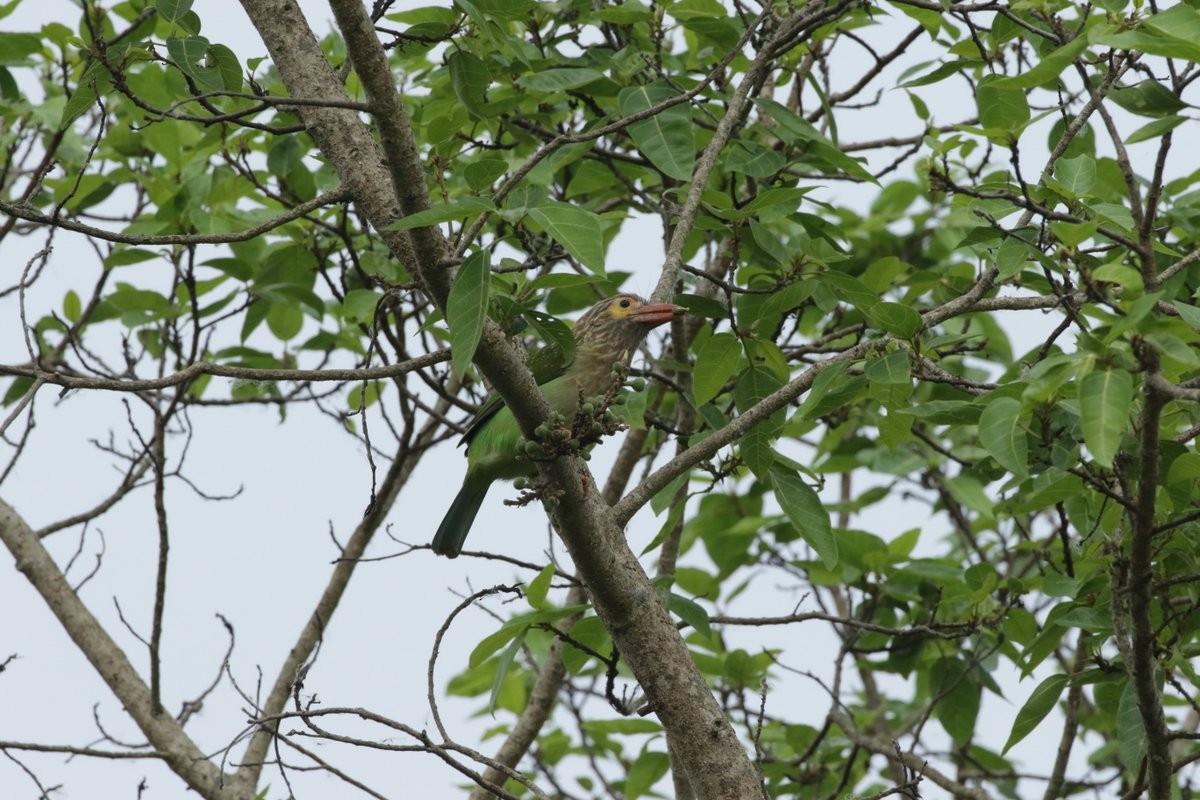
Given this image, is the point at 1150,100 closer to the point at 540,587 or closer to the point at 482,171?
the point at 482,171

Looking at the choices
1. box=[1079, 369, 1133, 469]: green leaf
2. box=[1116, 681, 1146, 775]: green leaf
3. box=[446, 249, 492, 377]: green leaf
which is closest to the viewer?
box=[1079, 369, 1133, 469]: green leaf

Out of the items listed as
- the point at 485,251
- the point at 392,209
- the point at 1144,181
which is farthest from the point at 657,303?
the point at 1144,181

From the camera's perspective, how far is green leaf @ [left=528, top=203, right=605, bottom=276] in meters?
2.61

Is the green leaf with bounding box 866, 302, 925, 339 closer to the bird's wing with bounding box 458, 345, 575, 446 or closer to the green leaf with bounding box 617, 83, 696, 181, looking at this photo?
the green leaf with bounding box 617, 83, 696, 181

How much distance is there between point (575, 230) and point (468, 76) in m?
1.18

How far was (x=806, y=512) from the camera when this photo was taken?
375 cm

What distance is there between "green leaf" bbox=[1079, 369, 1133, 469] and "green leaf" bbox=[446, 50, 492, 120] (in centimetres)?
191

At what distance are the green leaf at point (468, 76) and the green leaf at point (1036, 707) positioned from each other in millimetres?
2256

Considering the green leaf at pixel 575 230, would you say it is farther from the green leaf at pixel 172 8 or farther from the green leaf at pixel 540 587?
the green leaf at pixel 540 587

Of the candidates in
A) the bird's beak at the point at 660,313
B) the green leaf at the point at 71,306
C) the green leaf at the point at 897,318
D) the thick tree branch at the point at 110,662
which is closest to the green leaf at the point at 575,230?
the green leaf at the point at 897,318

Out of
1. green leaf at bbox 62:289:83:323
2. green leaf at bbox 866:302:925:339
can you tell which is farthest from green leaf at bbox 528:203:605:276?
green leaf at bbox 62:289:83:323

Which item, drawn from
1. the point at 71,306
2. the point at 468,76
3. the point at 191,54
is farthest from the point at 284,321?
the point at 191,54

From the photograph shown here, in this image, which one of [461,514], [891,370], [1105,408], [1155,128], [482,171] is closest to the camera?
[1105,408]

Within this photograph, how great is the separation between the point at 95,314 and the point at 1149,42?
14.0 feet
